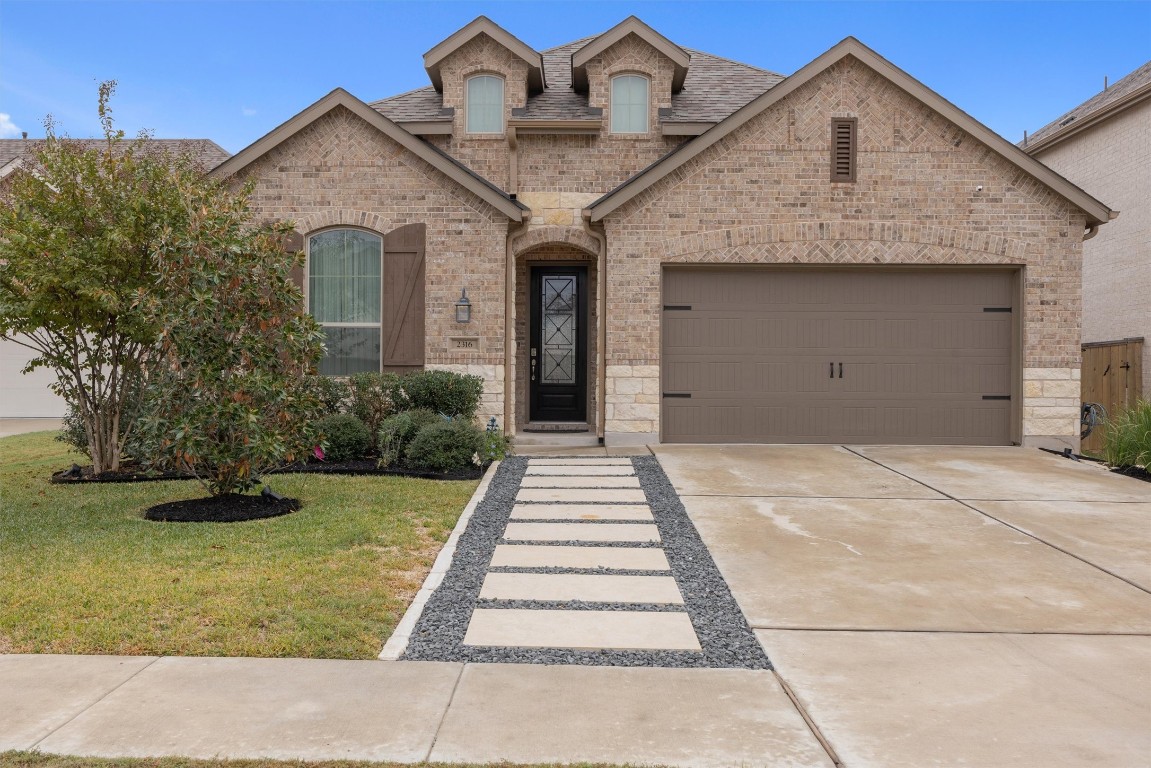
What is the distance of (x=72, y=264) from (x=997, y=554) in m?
8.94

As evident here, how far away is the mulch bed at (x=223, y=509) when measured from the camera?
23.3 ft

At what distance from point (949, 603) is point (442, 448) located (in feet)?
19.7

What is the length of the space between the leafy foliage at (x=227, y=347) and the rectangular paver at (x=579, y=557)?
2427 millimetres

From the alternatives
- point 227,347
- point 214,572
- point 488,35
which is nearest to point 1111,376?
point 488,35

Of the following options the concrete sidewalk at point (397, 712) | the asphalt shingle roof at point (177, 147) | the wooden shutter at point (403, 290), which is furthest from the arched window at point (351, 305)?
the asphalt shingle roof at point (177, 147)

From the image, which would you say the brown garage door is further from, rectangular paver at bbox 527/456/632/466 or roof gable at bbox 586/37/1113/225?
rectangular paver at bbox 527/456/632/466

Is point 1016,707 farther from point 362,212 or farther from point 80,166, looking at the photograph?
point 362,212

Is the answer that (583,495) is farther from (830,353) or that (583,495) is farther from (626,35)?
(626,35)

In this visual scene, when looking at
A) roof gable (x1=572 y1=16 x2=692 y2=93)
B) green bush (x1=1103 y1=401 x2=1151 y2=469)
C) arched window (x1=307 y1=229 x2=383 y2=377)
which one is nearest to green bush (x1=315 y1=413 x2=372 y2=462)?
arched window (x1=307 y1=229 x2=383 y2=377)

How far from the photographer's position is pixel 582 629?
451 centimetres

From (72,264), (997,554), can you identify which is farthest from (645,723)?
(72,264)

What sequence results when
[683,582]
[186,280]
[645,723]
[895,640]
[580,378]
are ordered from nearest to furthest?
[645,723] < [895,640] < [683,582] < [186,280] < [580,378]

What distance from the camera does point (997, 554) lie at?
6.14 metres

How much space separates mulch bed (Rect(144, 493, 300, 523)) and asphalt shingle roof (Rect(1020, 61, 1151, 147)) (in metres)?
15.3
